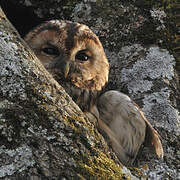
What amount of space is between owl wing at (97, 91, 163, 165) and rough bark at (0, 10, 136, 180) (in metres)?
0.88

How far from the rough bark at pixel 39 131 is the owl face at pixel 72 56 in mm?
981

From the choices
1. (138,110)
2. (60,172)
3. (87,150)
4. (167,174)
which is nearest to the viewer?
(60,172)

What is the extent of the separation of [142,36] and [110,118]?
0.74 m

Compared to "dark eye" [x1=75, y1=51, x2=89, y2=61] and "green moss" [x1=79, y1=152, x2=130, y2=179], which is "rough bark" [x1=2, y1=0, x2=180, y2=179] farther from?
"green moss" [x1=79, y1=152, x2=130, y2=179]

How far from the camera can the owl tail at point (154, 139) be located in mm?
1855

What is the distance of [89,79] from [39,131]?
1384mm

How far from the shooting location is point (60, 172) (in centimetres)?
96

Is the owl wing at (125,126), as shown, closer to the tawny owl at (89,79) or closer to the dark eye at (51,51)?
the tawny owl at (89,79)

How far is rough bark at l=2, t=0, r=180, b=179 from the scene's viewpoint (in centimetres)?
210

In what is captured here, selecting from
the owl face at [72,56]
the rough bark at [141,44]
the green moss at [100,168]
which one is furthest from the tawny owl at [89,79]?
the green moss at [100,168]

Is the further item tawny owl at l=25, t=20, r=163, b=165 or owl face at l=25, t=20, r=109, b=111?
owl face at l=25, t=20, r=109, b=111

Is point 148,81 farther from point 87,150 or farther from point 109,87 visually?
point 87,150

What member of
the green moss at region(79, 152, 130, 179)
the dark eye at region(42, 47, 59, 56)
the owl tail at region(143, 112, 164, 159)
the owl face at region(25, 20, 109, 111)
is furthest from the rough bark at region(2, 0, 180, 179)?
the green moss at region(79, 152, 130, 179)

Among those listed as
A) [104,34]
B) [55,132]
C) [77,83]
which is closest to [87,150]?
[55,132]
